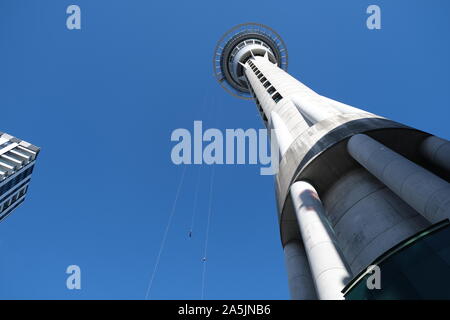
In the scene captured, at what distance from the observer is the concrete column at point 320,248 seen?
11109 millimetres

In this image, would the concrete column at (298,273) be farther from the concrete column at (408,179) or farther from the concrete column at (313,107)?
the concrete column at (313,107)

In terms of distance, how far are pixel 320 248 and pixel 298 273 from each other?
652 centimetres

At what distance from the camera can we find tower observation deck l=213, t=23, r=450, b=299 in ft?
33.4

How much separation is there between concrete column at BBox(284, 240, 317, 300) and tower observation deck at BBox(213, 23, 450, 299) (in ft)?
0.21

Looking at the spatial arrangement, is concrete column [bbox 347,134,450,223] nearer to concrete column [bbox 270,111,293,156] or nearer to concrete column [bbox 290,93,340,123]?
concrete column [bbox 290,93,340,123]

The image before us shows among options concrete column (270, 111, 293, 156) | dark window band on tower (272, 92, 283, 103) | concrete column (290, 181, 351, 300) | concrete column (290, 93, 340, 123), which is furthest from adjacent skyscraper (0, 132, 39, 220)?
concrete column (290, 181, 351, 300)

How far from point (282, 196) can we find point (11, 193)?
276ft

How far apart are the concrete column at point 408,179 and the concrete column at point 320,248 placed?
11.9 ft

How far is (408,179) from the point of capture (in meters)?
12.5

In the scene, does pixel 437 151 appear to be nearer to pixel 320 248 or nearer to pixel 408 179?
pixel 408 179
